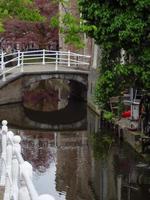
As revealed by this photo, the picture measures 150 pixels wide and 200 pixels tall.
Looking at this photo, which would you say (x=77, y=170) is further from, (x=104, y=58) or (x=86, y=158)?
(x=104, y=58)

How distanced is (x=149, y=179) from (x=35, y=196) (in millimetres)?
13972

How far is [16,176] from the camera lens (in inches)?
260

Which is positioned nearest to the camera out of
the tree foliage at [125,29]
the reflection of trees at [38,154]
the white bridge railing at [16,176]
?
the white bridge railing at [16,176]

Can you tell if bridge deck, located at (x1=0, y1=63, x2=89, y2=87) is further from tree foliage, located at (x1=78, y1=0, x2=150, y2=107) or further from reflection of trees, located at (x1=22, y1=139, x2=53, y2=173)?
tree foliage, located at (x1=78, y1=0, x2=150, y2=107)

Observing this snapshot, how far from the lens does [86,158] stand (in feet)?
70.3

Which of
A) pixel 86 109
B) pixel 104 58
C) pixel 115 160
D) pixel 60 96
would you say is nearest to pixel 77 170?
pixel 115 160

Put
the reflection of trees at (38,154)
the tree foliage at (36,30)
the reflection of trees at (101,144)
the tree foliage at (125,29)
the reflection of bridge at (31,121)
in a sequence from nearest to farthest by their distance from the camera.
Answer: the tree foliage at (125,29), the reflection of trees at (38,154), the reflection of trees at (101,144), the reflection of bridge at (31,121), the tree foliage at (36,30)

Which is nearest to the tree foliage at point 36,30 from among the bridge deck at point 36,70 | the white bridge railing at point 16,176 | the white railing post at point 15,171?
the bridge deck at point 36,70

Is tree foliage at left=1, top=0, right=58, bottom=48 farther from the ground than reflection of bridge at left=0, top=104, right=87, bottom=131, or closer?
farther from the ground

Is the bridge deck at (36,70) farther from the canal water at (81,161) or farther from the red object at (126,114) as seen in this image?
the red object at (126,114)

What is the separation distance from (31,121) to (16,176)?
2612 cm

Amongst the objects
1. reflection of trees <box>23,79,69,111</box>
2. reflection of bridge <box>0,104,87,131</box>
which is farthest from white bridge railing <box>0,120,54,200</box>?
reflection of trees <box>23,79,69,111</box>

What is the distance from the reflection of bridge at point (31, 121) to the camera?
100 ft

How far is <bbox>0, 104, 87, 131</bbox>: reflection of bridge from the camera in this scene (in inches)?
1204
